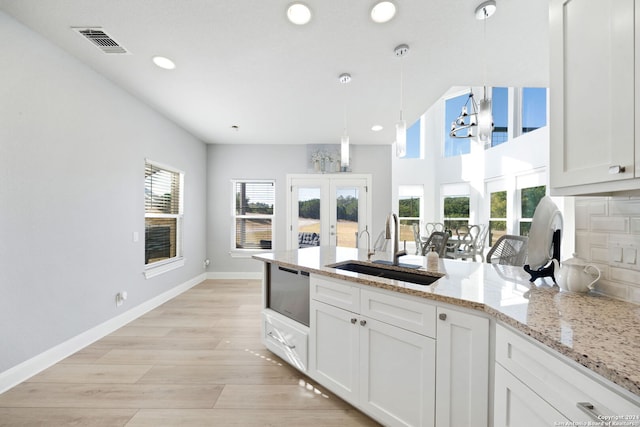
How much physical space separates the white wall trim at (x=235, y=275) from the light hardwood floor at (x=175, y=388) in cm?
230

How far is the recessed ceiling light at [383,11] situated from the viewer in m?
1.71

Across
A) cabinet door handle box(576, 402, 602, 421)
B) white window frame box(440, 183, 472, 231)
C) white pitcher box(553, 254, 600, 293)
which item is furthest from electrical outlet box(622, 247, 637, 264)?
white window frame box(440, 183, 472, 231)

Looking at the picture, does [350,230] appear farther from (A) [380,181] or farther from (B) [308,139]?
(B) [308,139]

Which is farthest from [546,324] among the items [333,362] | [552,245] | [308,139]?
[308,139]

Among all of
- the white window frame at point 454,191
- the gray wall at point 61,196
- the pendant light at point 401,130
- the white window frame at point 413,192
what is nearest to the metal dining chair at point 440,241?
the pendant light at point 401,130

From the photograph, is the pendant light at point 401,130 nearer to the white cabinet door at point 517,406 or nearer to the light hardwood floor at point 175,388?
the white cabinet door at point 517,406

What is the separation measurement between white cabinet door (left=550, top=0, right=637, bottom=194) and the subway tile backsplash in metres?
0.34

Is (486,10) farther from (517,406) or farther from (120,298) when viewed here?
(120,298)

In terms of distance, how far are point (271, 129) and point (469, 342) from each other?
13.2 feet

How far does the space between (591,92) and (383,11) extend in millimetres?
1343

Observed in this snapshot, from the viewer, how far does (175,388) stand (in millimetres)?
1912

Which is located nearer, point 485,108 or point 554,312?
point 554,312

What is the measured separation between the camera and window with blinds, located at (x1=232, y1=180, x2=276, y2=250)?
17.3 ft

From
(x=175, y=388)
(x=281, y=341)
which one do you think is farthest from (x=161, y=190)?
(x=281, y=341)
